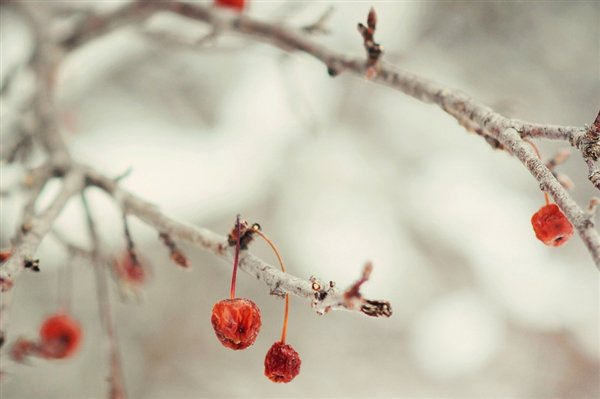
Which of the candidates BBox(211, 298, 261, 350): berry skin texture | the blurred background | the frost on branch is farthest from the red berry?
the blurred background

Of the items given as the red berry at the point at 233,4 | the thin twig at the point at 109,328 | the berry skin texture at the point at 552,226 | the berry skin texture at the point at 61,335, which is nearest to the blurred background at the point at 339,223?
the red berry at the point at 233,4

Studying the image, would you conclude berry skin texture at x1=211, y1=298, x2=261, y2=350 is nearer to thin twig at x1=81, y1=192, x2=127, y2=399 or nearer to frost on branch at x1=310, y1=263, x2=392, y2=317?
frost on branch at x1=310, y1=263, x2=392, y2=317

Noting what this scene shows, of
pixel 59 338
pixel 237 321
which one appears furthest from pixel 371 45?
pixel 59 338

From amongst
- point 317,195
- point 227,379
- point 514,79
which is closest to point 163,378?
point 227,379

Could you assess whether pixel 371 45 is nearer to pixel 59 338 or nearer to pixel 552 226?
pixel 552 226

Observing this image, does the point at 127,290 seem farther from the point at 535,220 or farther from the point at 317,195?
the point at 317,195

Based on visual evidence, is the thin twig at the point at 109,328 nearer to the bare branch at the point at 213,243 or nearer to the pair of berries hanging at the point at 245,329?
the bare branch at the point at 213,243
